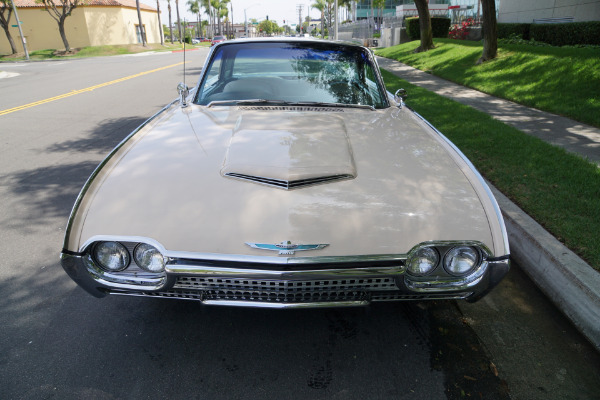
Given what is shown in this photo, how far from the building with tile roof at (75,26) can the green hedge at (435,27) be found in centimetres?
3407

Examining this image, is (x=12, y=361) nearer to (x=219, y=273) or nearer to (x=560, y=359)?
(x=219, y=273)

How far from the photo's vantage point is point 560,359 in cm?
227

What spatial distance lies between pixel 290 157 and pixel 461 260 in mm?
993

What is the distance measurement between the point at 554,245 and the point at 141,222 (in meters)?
2.67

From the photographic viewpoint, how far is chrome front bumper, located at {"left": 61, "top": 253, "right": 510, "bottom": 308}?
1901 mm

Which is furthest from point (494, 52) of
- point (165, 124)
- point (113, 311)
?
point (113, 311)

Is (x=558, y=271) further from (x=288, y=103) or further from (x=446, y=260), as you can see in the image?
(x=288, y=103)

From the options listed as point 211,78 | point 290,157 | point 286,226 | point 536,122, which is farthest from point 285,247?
point 536,122

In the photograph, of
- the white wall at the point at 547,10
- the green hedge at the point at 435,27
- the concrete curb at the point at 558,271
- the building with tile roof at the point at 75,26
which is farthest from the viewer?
the building with tile roof at the point at 75,26

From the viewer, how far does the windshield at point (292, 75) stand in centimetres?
344

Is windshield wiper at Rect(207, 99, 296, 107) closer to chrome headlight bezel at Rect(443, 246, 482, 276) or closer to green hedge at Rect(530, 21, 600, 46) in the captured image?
chrome headlight bezel at Rect(443, 246, 482, 276)

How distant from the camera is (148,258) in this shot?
1.98 meters

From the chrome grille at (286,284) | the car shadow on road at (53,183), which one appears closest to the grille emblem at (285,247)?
the chrome grille at (286,284)

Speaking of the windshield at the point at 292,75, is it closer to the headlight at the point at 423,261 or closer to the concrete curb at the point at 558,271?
the concrete curb at the point at 558,271
